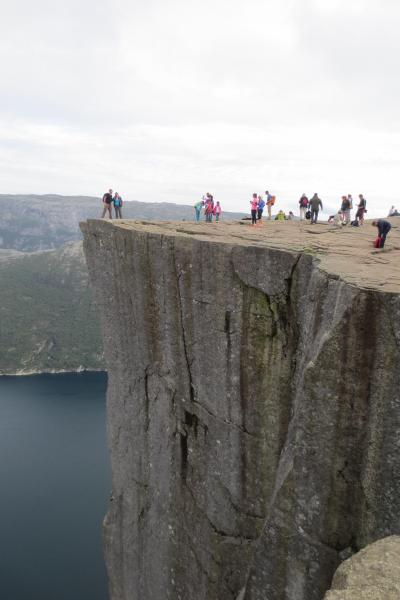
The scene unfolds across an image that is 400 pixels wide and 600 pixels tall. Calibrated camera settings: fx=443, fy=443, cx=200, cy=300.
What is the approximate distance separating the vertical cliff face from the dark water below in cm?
4401

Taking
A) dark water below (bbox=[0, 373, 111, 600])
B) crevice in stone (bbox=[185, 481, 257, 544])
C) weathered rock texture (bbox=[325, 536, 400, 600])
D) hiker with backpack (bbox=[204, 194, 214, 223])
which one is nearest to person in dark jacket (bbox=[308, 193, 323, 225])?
hiker with backpack (bbox=[204, 194, 214, 223])

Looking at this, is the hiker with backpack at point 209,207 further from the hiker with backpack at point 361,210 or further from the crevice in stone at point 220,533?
the crevice in stone at point 220,533

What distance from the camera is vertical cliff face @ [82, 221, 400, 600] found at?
801cm

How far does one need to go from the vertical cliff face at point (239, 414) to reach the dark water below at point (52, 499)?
144 ft

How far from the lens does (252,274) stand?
446 inches

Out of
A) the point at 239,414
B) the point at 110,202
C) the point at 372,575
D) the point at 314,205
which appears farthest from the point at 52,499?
the point at 372,575

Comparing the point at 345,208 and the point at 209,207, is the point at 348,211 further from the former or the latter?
the point at 209,207

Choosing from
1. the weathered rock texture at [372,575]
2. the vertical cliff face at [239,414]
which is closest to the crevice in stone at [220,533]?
the vertical cliff face at [239,414]

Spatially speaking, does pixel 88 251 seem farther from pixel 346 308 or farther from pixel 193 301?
pixel 346 308

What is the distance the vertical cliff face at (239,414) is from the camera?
8.01 metres

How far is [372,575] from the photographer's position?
577 cm

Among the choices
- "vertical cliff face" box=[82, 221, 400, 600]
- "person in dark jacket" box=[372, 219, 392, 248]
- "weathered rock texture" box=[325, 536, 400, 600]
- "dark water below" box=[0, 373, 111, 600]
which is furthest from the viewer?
"dark water below" box=[0, 373, 111, 600]

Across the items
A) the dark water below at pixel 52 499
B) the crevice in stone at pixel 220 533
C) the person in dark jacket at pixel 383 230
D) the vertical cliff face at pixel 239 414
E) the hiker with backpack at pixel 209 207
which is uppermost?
the hiker with backpack at pixel 209 207

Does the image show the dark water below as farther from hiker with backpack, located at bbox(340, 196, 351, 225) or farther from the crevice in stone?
hiker with backpack, located at bbox(340, 196, 351, 225)
